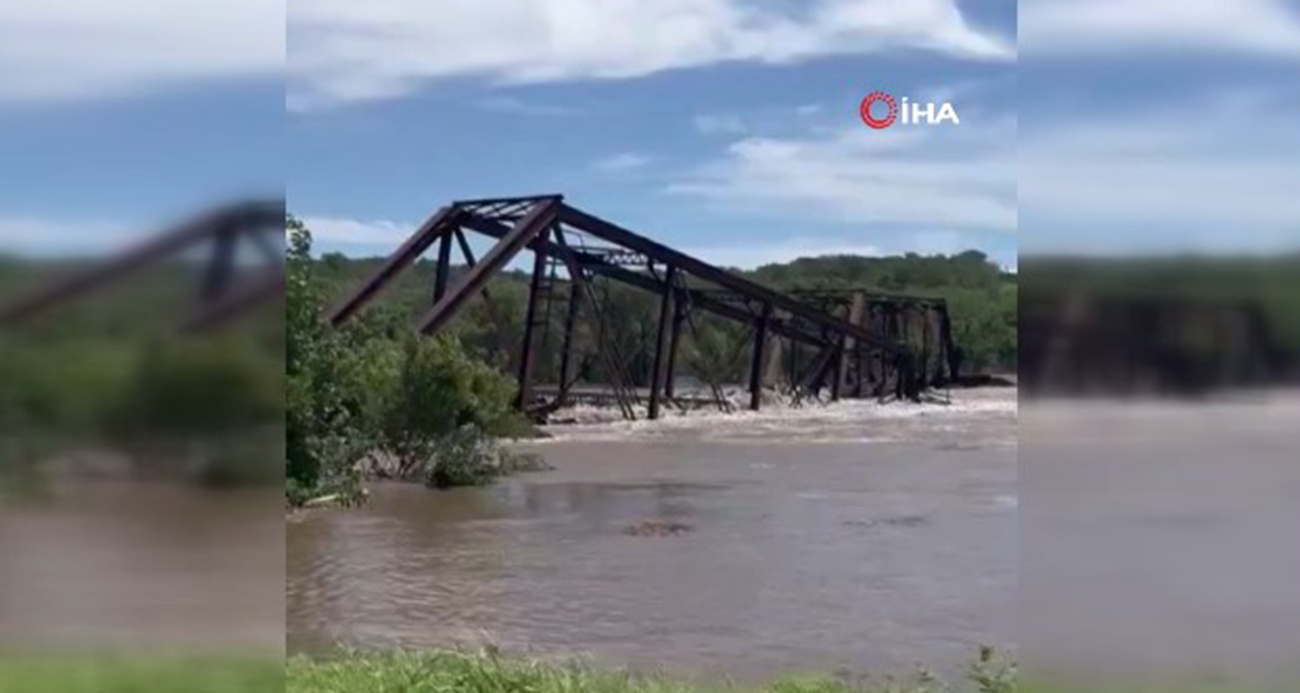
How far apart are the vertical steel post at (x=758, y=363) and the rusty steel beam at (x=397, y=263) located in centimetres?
90

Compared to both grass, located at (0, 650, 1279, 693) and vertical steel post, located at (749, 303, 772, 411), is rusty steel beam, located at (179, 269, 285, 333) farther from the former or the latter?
vertical steel post, located at (749, 303, 772, 411)

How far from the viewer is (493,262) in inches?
167

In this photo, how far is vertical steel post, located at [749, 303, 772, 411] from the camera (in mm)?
4105

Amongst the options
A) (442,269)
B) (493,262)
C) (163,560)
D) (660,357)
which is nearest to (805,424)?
(660,357)

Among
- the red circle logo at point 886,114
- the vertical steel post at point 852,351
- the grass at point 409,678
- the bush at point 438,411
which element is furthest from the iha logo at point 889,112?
the bush at point 438,411

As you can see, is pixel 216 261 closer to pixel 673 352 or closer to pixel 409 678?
pixel 409 678

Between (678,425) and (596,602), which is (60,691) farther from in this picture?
(678,425)

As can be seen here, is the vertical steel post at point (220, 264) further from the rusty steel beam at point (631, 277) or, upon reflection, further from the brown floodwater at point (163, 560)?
the rusty steel beam at point (631, 277)

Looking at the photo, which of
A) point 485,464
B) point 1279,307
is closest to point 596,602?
point 485,464

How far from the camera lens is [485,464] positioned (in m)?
5.93

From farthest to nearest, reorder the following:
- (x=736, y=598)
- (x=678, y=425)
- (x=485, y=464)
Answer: (x=485, y=464) < (x=678, y=425) < (x=736, y=598)

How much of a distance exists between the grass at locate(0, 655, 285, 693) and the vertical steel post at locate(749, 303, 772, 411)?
6.23ft

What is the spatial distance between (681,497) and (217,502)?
9.42 ft

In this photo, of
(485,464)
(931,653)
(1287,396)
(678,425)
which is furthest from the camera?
(485,464)
